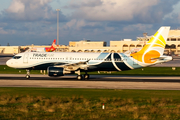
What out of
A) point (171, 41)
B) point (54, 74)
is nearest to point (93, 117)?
point (54, 74)

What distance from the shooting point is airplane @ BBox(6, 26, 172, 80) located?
41219 millimetres

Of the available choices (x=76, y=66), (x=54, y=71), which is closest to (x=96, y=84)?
(x=76, y=66)

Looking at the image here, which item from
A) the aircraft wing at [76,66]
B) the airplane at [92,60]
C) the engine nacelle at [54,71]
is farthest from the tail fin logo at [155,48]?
the engine nacelle at [54,71]

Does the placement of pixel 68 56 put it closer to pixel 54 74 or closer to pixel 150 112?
pixel 54 74

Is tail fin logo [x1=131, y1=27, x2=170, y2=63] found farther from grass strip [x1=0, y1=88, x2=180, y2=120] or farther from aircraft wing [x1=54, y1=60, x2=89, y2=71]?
grass strip [x1=0, y1=88, x2=180, y2=120]

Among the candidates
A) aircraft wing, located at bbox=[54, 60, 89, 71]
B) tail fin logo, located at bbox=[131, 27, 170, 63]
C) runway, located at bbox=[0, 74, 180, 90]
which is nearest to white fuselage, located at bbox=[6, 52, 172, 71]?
aircraft wing, located at bbox=[54, 60, 89, 71]

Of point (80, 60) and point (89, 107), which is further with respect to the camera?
point (80, 60)

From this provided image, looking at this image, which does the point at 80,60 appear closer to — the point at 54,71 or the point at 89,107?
the point at 54,71

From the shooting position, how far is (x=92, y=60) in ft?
136

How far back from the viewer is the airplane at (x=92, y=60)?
41219 millimetres

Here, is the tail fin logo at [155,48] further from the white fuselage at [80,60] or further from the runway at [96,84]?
the runway at [96,84]

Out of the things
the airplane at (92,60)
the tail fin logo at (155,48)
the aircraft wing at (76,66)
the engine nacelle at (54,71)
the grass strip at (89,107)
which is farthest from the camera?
the tail fin logo at (155,48)

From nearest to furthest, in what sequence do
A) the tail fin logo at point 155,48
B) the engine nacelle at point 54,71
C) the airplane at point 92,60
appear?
the engine nacelle at point 54,71, the airplane at point 92,60, the tail fin logo at point 155,48

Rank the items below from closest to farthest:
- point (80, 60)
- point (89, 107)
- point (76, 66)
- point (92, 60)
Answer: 1. point (89, 107)
2. point (76, 66)
3. point (92, 60)
4. point (80, 60)
